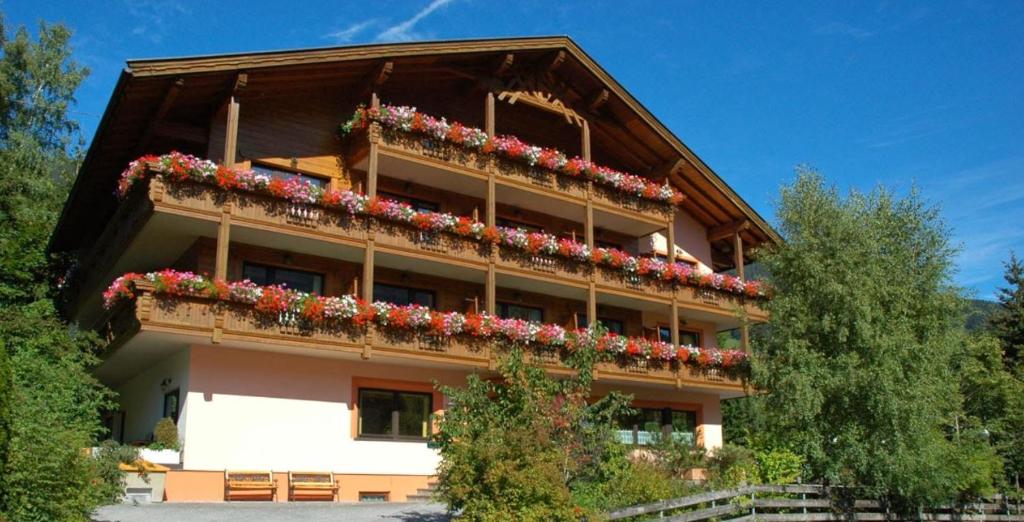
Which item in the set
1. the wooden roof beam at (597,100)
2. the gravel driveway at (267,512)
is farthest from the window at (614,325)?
the gravel driveway at (267,512)

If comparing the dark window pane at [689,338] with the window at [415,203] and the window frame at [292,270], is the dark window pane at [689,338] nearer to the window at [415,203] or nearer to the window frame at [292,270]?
the window at [415,203]

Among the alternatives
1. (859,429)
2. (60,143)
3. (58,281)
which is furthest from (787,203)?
(60,143)

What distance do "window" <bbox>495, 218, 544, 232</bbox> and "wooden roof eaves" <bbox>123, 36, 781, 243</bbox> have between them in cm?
486

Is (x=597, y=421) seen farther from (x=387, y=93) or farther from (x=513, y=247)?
(x=387, y=93)

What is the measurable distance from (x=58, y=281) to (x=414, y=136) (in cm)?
1481

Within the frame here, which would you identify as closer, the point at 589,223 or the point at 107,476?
the point at 107,476

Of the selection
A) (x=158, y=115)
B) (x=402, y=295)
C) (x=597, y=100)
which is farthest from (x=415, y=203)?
(x=158, y=115)

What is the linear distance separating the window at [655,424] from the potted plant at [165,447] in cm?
1330

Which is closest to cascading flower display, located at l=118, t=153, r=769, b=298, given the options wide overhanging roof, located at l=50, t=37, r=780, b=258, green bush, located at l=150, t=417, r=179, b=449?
wide overhanging roof, located at l=50, t=37, r=780, b=258

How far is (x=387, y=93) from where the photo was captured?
1024 inches

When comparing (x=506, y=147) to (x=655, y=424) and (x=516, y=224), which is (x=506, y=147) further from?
(x=655, y=424)

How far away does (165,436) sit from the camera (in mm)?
20016

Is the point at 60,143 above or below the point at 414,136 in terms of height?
above

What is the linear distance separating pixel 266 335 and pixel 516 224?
1027 centimetres
